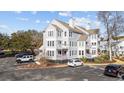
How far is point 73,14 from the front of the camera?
908 cm

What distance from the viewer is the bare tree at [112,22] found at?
905cm

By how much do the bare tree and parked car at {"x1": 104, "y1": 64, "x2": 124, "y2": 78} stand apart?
0.32 metres

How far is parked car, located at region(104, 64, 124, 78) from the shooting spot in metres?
9.21

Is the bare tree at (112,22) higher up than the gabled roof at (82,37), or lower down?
higher up

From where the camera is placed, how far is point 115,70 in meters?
9.27

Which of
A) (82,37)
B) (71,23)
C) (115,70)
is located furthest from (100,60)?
(71,23)

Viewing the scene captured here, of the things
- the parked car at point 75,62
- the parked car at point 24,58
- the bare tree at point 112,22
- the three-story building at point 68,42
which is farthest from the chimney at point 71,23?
the parked car at point 24,58

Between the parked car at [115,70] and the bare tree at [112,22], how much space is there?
316 mm

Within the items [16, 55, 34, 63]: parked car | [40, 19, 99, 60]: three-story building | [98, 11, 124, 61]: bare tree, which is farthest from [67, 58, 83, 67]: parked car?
[16, 55, 34, 63]: parked car

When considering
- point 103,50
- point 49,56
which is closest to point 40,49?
point 49,56

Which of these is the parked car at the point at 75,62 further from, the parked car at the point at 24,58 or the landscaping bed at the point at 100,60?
the parked car at the point at 24,58

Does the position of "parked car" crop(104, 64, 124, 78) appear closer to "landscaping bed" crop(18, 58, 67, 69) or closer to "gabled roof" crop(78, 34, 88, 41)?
"gabled roof" crop(78, 34, 88, 41)
